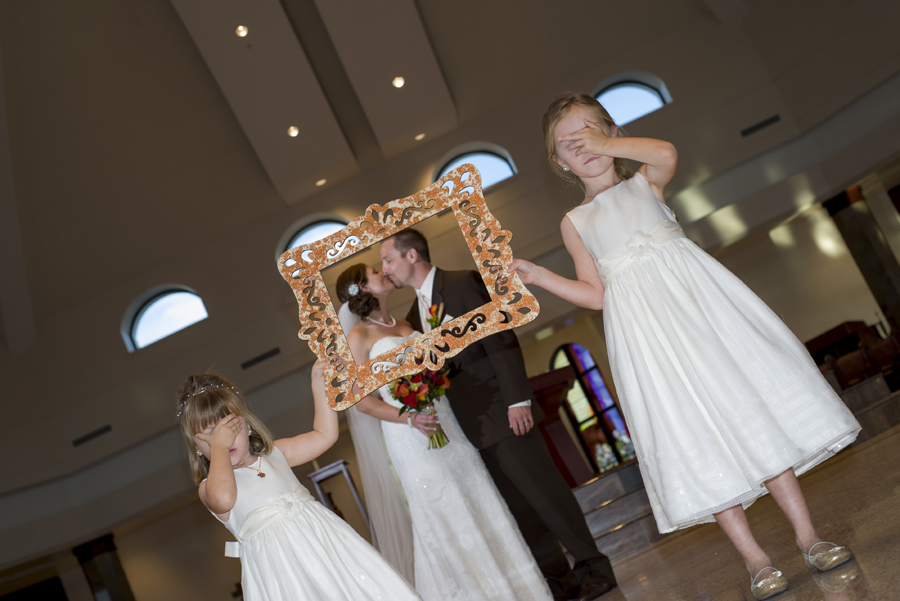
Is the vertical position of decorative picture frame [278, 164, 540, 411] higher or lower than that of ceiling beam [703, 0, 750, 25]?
lower

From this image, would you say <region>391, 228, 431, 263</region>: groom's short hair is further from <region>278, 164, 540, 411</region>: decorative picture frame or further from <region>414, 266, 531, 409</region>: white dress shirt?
<region>278, 164, 540, 411</region>: decorative picture frame

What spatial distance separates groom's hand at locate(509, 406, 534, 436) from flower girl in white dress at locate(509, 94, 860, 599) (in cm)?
106

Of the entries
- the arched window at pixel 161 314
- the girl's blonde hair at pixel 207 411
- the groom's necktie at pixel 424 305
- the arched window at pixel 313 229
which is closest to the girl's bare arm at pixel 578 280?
the groom's necktie at pixel 424 305

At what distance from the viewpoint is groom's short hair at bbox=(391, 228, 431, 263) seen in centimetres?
→ 368

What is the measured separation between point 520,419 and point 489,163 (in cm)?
882

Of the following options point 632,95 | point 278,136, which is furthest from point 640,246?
point 632,95

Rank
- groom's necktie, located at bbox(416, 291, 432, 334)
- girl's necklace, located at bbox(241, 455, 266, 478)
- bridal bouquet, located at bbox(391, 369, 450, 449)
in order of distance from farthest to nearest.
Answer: groom's necktie, located at bbox(416, 291, 432, 334)
bridal bouquet, located at bbox(391, 369, 450, 449)
girl's necklace, located at bbox(241, 455, 266, 478)

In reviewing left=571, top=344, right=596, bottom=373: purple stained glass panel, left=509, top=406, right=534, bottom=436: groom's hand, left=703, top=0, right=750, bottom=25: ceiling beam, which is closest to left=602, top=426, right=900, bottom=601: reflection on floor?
left=509, top=406, right=534, bottom=436: groom's hand

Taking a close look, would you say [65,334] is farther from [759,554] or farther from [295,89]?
[759,554]

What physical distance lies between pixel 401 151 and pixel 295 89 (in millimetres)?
2080

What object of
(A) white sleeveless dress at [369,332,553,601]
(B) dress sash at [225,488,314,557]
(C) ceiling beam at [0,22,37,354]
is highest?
(C) ceiling beam at [0,22,37,354]

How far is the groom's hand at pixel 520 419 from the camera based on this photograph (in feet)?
Result: 11.9

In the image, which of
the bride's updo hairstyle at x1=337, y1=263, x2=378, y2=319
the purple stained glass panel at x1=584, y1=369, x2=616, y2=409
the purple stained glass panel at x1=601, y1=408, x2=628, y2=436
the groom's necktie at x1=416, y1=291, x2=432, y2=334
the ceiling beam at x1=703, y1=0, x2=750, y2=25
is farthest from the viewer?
the purple stained glass panel at x1=584, y1=369, x2=616, y2=409

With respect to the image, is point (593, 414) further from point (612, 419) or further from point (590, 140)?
point (590, 140)
